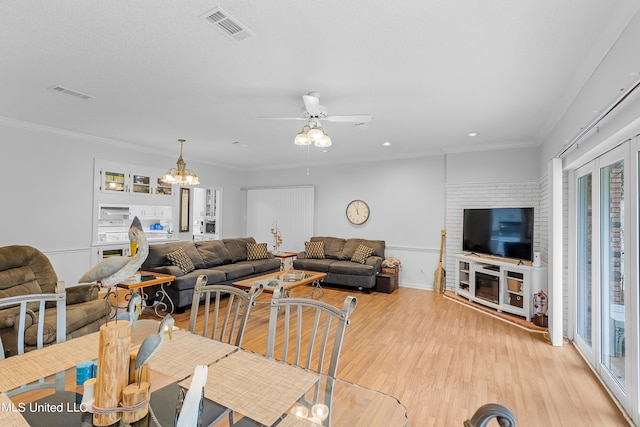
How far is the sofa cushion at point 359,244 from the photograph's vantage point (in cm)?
648

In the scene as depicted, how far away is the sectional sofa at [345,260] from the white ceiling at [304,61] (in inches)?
107

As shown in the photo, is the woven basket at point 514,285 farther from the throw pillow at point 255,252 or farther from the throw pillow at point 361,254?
the throw pillow at point 255,252

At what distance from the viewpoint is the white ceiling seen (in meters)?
1.98

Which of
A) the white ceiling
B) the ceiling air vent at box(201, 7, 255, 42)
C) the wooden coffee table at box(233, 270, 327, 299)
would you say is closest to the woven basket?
the white ceiling

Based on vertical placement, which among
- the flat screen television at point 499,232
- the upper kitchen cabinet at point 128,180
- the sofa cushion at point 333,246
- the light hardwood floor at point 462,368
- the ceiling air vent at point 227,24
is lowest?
the light hardwood floor at point 462,368

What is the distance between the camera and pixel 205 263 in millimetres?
5449

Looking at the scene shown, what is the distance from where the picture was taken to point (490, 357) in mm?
3205

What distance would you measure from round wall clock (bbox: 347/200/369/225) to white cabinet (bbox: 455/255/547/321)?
219 cm

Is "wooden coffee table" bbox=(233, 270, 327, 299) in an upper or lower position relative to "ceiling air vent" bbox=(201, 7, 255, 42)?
lower

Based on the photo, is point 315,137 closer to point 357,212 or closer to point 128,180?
point 357,212

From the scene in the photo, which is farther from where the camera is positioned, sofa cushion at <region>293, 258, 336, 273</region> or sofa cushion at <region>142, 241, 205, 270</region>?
sofa cushion at <region>293, 258, 336, 273</region>

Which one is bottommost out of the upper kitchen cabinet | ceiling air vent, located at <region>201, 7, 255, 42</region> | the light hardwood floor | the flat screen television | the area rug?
the light hardwood floor

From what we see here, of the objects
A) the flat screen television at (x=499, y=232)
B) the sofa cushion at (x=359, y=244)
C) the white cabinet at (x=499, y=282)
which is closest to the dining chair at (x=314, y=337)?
the white cabinet at (x=499, y=282)

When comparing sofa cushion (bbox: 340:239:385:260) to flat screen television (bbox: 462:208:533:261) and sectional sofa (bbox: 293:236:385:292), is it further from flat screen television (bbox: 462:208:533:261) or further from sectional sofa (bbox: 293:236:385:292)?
flat screen television (bbox: 462:208:533:261)
